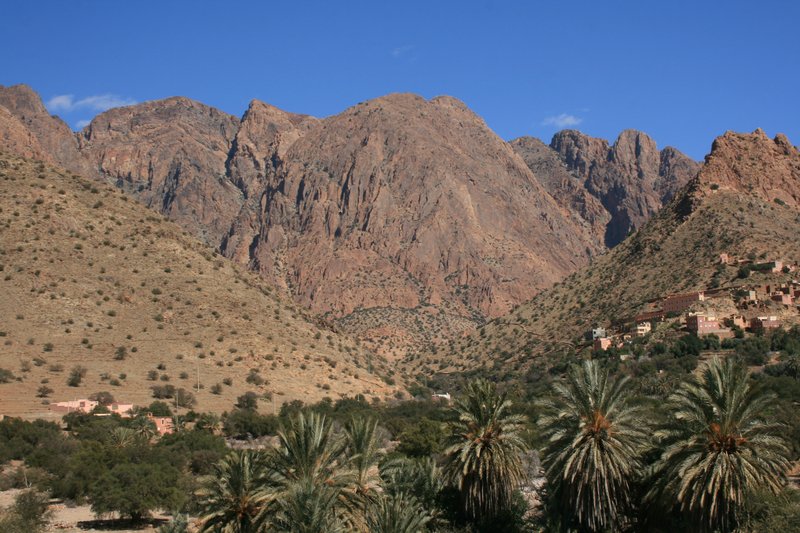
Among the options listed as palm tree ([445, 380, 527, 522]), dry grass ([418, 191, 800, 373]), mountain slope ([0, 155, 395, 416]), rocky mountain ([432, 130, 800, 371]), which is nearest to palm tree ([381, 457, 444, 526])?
palm tree ([445, 380, 527, 522])

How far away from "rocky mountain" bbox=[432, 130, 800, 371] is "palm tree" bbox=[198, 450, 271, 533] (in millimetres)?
82510

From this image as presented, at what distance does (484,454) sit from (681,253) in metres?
89.9

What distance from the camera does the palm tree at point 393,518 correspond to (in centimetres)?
3127

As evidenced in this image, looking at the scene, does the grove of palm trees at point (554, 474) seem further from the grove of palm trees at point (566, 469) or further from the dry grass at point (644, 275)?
the dry grass at point (644, 275)

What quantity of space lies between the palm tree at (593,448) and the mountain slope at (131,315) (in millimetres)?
41245

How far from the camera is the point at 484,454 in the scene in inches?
1394

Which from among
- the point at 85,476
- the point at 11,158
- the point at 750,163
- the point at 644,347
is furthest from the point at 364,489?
the point at 750,163

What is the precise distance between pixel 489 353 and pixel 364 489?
99093 millimetres

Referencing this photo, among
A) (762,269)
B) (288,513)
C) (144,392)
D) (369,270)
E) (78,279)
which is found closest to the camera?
(288,513)

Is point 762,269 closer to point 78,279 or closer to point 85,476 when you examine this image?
point 78,279

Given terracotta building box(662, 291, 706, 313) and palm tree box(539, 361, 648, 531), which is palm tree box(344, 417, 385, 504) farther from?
terracotta building box(662, 291, 706, 313)

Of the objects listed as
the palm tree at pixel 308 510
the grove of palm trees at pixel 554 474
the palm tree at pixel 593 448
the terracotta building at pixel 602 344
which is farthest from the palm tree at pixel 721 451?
the terracotta building at pixel 602 344

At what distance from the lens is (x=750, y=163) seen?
132125 millimetres

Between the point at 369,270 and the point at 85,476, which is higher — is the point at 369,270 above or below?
above
